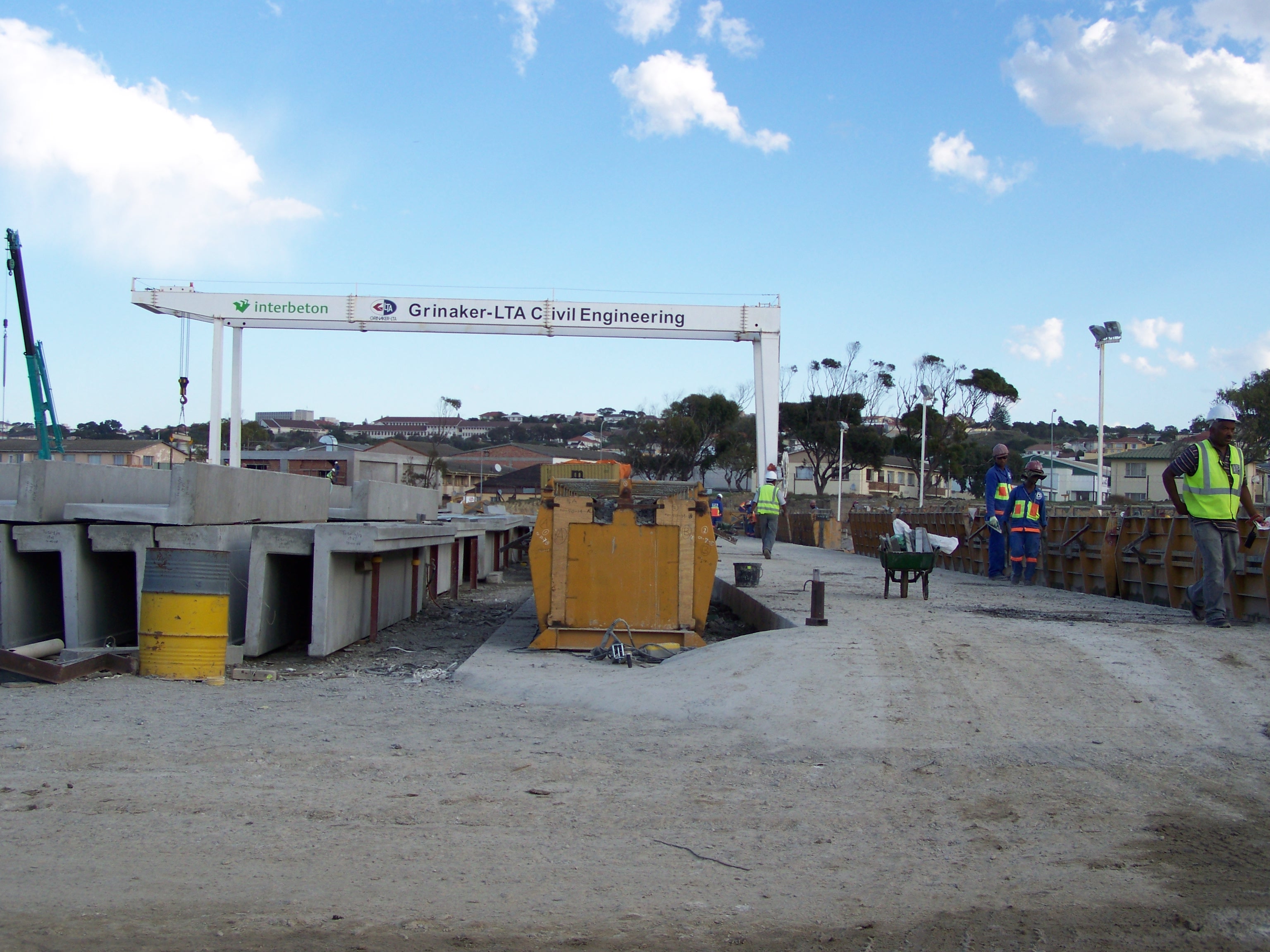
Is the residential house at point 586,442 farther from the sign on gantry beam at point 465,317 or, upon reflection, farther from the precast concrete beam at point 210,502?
the precast concrete beam at point 210,502

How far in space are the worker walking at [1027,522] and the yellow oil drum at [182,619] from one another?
30.1 feet

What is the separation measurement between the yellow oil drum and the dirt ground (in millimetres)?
774

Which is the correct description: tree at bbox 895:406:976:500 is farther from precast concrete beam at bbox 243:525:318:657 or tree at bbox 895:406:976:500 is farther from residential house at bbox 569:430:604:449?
precast concrete beam at bbox 243:525:318:657

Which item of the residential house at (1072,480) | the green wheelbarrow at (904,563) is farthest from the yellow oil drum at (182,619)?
the residential house at (1072,480)

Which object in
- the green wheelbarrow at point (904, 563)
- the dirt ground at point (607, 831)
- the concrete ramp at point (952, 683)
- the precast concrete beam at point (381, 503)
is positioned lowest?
the dirt ground at point (607, 831)

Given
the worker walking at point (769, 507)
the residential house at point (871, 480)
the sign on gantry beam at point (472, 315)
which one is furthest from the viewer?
the residential house at point (871, 480)

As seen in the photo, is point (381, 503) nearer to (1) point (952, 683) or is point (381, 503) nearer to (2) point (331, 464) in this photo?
(1) point (952, 683)

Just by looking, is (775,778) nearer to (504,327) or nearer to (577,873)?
(577,873)

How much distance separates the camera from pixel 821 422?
71.4 meters

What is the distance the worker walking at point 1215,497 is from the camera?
324 inches

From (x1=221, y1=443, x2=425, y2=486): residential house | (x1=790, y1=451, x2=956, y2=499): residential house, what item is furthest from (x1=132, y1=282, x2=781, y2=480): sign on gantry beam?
(x1=790, y1=451, x2=956, y2=499): residential house

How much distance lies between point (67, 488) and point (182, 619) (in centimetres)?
274

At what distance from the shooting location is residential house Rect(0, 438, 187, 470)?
44.3 metres

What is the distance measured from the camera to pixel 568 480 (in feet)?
31.3
